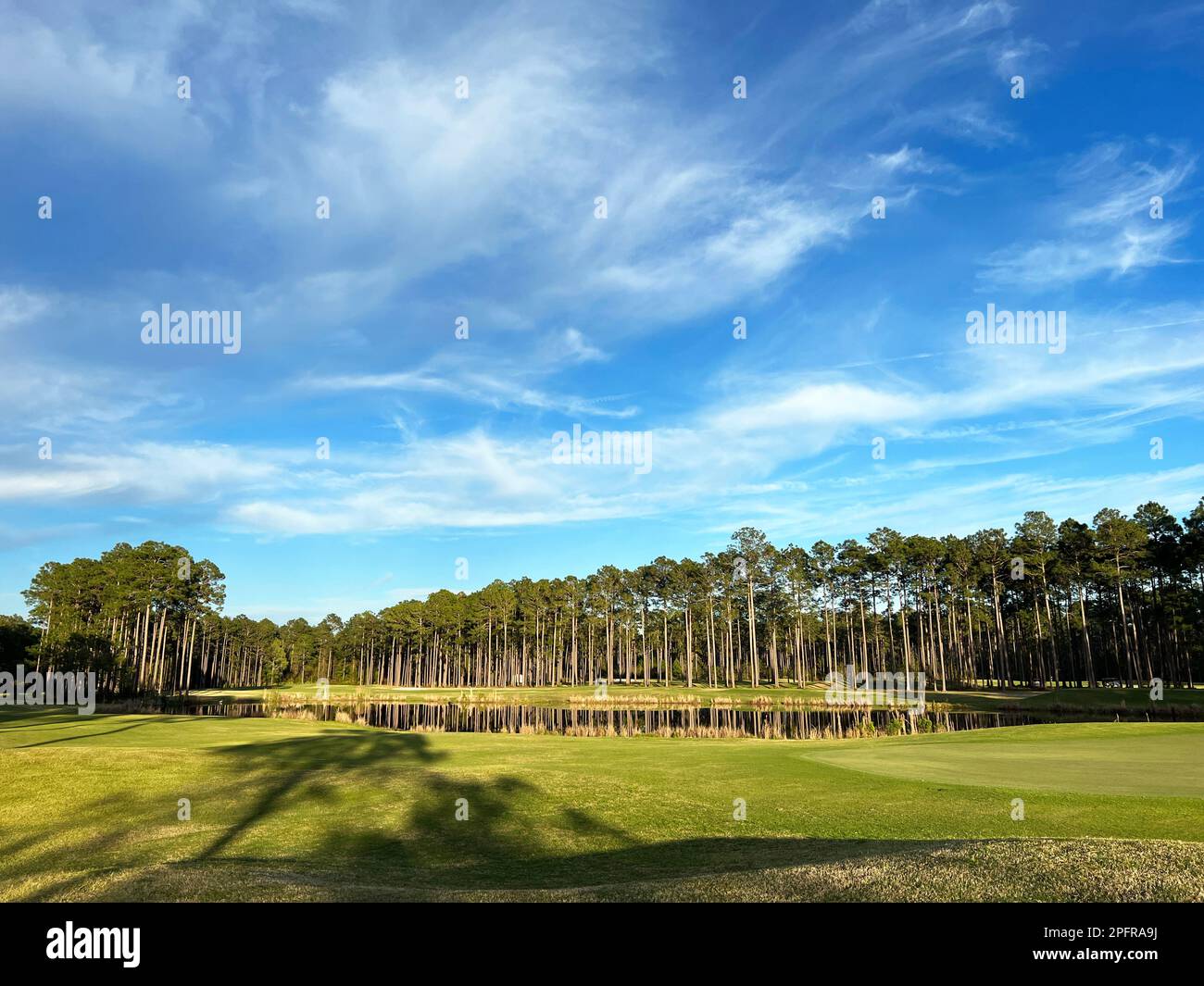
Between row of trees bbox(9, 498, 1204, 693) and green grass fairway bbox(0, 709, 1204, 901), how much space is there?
64.6 m

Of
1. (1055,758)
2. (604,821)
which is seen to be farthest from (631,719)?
(604,821)

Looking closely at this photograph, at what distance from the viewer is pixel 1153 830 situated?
1145 centimetres

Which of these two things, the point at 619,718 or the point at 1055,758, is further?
the point at 619,718

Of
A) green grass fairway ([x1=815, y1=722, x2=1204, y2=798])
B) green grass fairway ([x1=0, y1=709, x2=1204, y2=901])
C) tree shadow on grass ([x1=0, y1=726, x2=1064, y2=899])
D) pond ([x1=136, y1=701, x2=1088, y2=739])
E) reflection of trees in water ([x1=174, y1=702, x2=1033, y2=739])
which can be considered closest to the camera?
green grass fairway ([x1=0, y1=709, x2=1204, y2=901])

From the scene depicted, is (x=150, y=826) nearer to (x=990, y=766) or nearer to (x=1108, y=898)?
(x=1108, y=898)

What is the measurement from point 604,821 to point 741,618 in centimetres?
11321

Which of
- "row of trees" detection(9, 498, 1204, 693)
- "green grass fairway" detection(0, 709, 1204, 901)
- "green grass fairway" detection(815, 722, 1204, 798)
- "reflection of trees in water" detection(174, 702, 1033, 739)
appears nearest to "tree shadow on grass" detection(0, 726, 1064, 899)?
"green grass fairway" detection(0, 709, 1204, 901)

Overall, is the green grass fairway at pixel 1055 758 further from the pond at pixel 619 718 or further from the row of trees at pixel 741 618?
the row of trees at pixel 741 618

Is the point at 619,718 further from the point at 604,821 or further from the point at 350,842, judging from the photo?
the point at 350,842

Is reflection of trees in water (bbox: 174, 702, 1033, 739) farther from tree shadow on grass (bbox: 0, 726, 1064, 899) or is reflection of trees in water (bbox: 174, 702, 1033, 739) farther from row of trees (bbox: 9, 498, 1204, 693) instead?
row of trees (bbox: 9, 498, 1204, 693)

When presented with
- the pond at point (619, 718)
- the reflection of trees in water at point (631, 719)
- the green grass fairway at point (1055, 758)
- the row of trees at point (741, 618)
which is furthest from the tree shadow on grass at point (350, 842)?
the row of trees at point (741, 618)

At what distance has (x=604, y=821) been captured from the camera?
15.5 metres

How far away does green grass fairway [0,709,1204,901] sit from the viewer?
8.45 m
